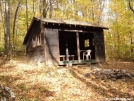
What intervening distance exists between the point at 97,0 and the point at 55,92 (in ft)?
111

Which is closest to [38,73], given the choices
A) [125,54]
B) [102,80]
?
[102,80]

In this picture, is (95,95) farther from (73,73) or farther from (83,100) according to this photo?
(73,73)

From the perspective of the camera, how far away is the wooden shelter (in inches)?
673

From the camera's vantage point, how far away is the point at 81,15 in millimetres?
39906

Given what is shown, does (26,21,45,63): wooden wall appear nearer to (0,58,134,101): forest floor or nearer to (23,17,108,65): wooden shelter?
(23,17,108,65): wooden shelter

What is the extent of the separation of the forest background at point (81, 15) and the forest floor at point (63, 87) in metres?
14.5

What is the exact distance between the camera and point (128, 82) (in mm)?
13133

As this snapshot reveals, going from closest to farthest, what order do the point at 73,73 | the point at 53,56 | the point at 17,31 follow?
the point at 73,73
the point at 53,56
the point at 17,31

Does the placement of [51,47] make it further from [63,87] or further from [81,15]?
[81,15]

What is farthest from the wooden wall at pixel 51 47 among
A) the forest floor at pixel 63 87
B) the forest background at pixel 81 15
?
the forest background at pixel 81 15

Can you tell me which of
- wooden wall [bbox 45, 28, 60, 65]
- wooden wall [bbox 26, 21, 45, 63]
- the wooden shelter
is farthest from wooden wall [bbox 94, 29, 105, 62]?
wooden wall [bbox 26, 21, 45, 63]

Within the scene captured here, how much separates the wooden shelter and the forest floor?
3368 mm

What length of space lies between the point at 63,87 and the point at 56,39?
7.45m

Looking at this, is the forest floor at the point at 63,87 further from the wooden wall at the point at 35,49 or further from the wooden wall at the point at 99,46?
the wooden wall at the point at 99,46
